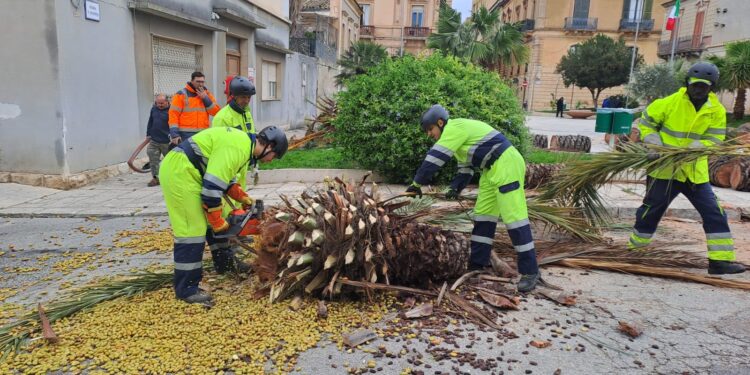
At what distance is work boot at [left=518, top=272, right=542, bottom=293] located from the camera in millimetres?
4066

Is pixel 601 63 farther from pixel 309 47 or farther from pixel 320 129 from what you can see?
pixel 320 129

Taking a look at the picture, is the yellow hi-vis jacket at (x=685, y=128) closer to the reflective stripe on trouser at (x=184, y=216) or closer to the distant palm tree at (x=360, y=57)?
the reflective stripe on trouser at (x=184, y=216)

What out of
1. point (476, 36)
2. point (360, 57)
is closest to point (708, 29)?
point (476, 36)

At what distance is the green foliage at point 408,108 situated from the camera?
25.7ft

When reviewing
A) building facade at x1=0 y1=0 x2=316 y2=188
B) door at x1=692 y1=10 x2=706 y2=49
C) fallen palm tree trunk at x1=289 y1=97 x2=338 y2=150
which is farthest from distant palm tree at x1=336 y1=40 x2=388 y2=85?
door at x1=692 y1=10 x2=706 y2=49

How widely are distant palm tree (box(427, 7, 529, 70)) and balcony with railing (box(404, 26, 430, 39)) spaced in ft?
115

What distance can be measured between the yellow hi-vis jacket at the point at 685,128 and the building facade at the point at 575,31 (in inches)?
1669

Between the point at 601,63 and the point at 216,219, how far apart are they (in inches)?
1581

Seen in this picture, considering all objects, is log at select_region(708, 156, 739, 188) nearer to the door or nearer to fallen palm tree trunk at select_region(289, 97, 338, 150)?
fallen palm tree trunk at select_region(289, 97, 338, 150)

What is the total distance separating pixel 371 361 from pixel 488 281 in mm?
1597

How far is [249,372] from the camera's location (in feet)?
9.37

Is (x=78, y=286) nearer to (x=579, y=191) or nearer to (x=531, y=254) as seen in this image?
(x=531, y=254)

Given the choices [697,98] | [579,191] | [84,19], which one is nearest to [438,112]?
[579,191]

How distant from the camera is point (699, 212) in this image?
465 cm
